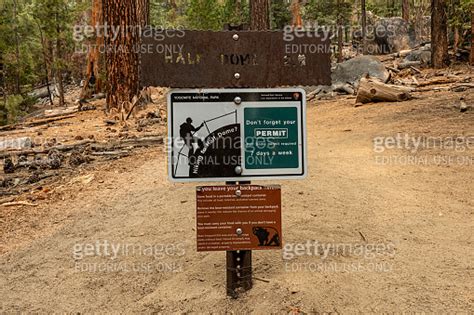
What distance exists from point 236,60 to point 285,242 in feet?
5.89

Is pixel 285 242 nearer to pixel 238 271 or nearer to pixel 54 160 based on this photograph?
pixel 238 271

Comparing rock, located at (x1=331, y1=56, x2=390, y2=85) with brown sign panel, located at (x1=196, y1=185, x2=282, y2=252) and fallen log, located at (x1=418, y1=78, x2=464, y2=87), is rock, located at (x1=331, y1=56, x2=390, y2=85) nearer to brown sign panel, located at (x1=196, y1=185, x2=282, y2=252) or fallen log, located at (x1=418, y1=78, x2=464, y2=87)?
fallen log, located at (x1=418, y1=78, x2=464, y2=87)

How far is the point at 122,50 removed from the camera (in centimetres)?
1131

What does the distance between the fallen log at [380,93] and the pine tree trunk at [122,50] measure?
573 cm

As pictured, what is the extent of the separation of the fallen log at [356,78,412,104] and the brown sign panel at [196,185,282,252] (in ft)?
31.4

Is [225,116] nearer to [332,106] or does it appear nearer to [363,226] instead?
[363,226]

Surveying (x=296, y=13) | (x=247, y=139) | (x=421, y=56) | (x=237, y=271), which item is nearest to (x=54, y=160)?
(x=237, y=271)

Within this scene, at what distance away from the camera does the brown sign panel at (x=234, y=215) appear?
131 inches

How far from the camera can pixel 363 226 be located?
186 inches

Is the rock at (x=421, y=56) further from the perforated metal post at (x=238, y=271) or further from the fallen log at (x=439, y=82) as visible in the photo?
the perforated metal post at (x=238, y=271)

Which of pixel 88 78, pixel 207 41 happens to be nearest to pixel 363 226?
pixel 207 41

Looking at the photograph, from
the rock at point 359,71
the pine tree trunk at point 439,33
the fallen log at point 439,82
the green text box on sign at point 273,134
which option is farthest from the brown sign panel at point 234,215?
the pine tree trunk at point 439,33

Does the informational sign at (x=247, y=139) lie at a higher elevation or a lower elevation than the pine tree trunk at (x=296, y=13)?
→ lower

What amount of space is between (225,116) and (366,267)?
1.71 meters
